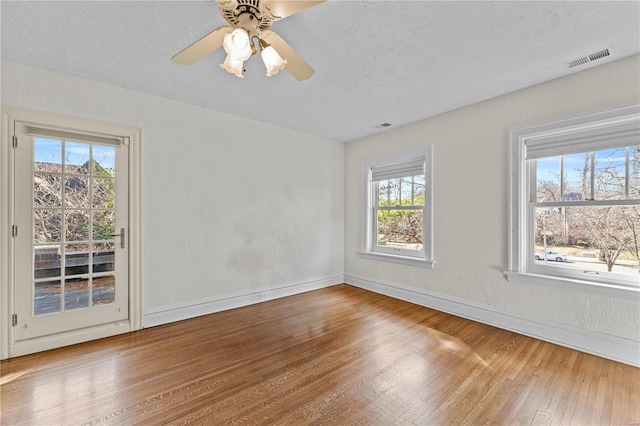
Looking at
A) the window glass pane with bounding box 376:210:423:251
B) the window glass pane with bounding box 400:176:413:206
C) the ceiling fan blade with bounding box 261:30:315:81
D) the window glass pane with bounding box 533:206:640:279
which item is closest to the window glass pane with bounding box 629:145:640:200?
the window glass pane with bounding box 533:206:640:279

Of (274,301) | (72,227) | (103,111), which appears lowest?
(274,301)

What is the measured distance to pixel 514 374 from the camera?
2150mm

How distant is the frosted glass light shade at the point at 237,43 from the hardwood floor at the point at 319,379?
84.3 inches

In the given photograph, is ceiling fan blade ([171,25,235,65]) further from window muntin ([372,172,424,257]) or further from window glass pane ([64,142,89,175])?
window muntin ([372,172,424,257])

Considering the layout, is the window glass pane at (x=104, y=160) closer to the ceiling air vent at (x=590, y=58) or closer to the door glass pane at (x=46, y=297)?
the door glass pane at (x=46, y=297)

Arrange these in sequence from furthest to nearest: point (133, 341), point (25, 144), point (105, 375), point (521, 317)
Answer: point (521, 317)
point (133, 341)
point (25, 144)
point (105, 375)

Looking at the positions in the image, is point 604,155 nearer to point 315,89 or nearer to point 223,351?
point 315,89

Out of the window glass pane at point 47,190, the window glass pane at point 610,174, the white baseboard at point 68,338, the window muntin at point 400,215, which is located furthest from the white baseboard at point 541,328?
the window glass pane at point 47,190

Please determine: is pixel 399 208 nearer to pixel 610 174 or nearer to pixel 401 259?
pixel 401 259

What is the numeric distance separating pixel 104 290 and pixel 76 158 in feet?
4.46

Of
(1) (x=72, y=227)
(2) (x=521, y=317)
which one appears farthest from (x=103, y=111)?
(2) (x=521, y=317)

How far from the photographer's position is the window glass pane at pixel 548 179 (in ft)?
9.16

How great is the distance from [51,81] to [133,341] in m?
2.57

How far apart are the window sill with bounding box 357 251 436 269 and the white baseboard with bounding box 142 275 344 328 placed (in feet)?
3.01
